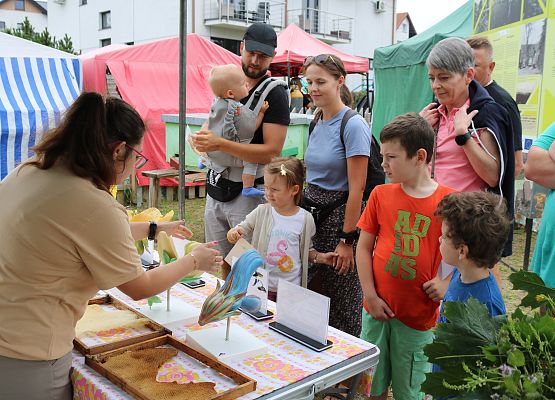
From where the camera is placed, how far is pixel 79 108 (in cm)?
148

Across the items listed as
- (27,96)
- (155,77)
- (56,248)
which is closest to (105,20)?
(155,77)

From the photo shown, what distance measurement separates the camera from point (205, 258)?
1.76 meters

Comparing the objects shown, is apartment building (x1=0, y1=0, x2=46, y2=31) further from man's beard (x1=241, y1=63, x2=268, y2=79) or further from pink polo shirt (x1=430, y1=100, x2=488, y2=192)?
pink polo shirt (x1=430, y1=100, x2=488, y2=192)

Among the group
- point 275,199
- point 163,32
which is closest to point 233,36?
point 163,32

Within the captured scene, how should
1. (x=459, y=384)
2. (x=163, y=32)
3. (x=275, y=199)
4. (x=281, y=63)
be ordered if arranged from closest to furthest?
(x=459, y=384) → (x=275, y=199) → (x=281, y=63) → (x=163, y=32)

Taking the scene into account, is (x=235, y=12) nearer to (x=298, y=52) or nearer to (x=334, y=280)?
(x=298, y=52)

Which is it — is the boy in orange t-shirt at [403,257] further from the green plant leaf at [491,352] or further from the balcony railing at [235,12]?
the balcony railing at [235,12]

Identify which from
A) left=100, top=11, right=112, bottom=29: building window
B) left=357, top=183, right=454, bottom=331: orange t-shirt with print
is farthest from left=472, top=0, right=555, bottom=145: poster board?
left=100, top=11, right=112, bottom=29: building window

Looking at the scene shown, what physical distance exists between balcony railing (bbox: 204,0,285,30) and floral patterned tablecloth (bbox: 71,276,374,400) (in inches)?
828

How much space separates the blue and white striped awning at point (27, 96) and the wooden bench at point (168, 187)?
4.57 ft

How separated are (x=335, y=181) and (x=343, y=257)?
1.13 feet

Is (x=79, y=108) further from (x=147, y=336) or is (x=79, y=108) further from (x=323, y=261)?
(x=323, y=261)

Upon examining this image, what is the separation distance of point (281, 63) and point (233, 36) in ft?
29.6

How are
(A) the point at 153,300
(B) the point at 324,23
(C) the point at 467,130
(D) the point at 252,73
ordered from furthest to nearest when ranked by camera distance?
(B) the point at 324,23 → (D) the point at 252,73 → (C) the point at 467,130 → (A) the point at 153,300
